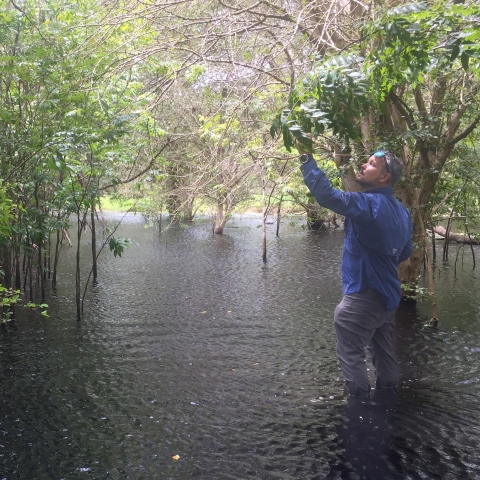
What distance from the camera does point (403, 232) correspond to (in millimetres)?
4086

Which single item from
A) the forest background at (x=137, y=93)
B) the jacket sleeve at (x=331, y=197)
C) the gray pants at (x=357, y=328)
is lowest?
the gray pants at (x=357, y=328)

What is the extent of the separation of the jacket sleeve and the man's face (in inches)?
15.2

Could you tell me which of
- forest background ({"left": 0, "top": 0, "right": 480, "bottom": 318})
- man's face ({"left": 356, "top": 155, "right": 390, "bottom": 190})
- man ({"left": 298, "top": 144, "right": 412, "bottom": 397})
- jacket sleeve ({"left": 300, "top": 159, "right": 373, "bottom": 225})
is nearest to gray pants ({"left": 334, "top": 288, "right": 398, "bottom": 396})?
man ({"left": 298, "top": 144, "right": 412, "bottom": 397})

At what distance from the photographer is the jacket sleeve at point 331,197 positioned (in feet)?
11.8

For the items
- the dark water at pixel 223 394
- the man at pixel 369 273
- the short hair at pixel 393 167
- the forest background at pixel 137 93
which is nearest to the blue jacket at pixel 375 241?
the man at pixel 369 273

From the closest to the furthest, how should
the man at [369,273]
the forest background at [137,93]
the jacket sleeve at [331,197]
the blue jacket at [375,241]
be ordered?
the jacket sleeve at [331,197], the blue jacket at [375,241], the man at [369,273], the forest background at [137,93]

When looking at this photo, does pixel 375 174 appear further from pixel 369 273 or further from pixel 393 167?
pixel 369 273

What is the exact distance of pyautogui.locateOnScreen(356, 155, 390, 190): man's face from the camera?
4117 mm

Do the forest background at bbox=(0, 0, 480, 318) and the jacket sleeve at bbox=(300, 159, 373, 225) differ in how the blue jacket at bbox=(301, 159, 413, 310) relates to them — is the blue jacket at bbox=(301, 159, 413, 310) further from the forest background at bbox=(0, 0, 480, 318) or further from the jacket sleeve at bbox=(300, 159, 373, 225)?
the forest background at bbox=(0, 0, 480, 318)

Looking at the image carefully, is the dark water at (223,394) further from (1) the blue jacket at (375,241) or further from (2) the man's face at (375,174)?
(2) the man's face at (375,174)

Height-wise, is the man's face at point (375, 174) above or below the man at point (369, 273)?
above

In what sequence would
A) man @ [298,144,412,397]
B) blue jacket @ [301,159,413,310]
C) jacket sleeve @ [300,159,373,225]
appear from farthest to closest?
man @ [298,144,412,397]
blue jacket @ [301,159,413,310]
jacket sleeve @ [300,159,373,225]

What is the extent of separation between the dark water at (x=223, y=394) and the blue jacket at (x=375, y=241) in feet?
3.85

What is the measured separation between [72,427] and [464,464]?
327 cm
